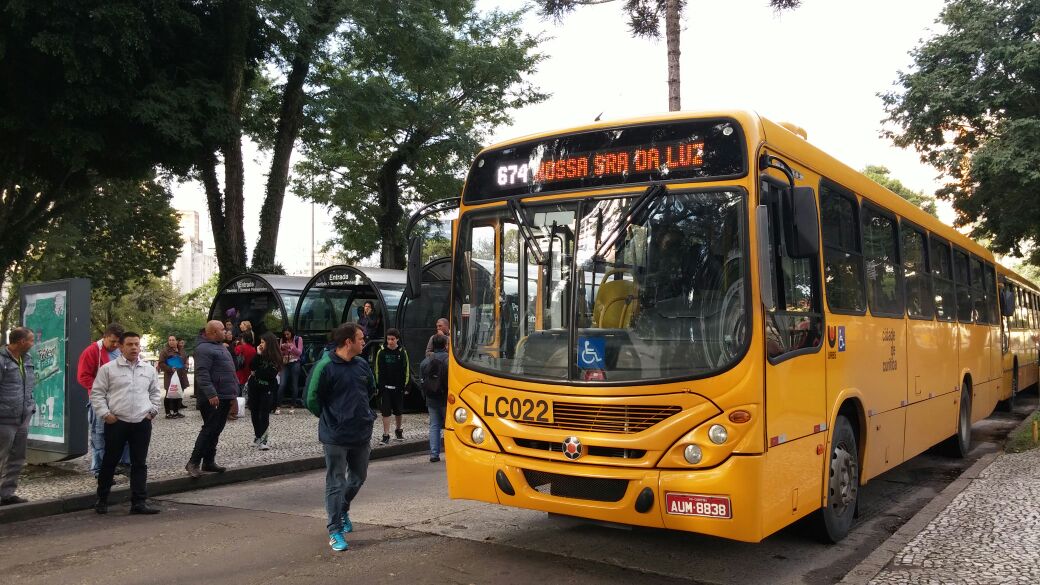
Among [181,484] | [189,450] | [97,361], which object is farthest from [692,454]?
[189,450]

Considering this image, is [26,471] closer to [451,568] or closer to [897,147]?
[451,568]

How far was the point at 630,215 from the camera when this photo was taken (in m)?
5.72

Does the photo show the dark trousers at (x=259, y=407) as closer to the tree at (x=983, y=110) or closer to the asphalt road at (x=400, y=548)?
the asphalt road at (x=400, y=548)

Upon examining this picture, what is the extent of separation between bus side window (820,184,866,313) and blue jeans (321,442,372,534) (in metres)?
3.86

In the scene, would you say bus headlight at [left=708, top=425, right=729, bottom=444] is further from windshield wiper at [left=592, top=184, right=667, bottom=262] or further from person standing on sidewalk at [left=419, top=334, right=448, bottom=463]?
person standing on sidewalk at [left=419, top=334, right=448, bottom=463]

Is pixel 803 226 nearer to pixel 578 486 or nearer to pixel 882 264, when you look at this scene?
pixel 578 486

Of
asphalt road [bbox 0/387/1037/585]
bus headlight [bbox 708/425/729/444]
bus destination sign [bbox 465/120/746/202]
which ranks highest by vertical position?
bus destination sign [bbox 465/120/746/202]

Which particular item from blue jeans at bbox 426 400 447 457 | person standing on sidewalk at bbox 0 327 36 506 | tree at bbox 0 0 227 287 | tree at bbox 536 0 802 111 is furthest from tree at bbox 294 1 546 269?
person standing on sidewalk at bbox 0 327 36 506

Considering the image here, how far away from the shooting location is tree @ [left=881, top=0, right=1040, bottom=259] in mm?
21984

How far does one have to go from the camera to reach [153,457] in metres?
11.0

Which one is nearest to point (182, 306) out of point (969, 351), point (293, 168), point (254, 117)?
point (293, 168)

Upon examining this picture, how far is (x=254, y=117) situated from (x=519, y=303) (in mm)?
21379

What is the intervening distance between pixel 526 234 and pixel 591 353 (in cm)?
109

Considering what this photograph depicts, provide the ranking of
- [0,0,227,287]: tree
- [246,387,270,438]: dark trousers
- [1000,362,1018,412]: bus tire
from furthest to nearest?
[1000,362,1018,412]: bus tire → [0,0,227,287]: tree → [246,387,270,438]: dark trousers
